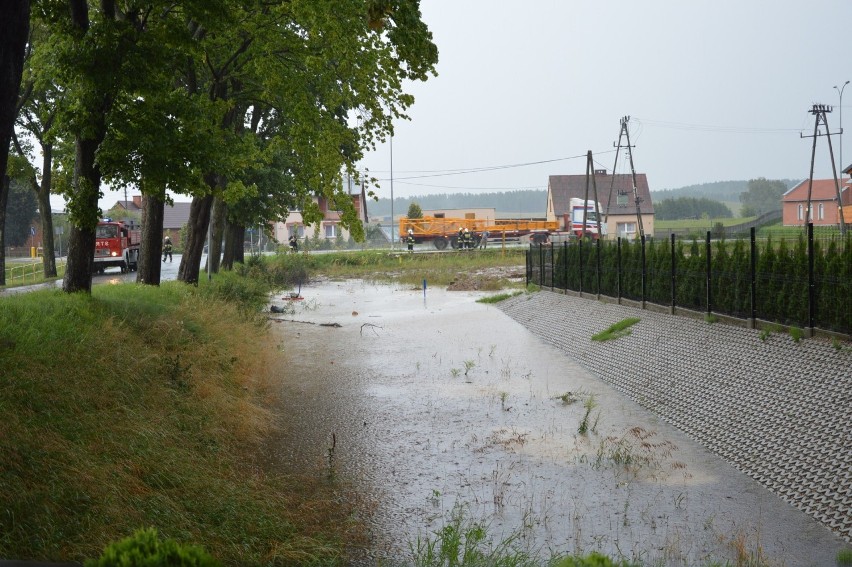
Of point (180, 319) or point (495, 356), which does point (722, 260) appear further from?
point (180, 319)

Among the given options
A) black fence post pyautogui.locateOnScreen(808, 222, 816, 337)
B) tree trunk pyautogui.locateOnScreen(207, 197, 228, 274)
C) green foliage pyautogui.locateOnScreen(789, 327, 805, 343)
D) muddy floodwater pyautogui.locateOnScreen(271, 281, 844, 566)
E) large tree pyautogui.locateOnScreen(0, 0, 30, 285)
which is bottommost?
muddy floodwater pyautogui.locateOnScreen(271, 281, 844, 566)

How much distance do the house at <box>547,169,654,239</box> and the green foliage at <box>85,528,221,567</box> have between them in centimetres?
9389

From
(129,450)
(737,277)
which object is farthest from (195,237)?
(129,450)

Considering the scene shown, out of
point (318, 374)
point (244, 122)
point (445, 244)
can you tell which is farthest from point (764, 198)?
point (318, 374)

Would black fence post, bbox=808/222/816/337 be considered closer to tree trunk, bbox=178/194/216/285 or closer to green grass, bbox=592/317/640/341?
green grass, bbox=592/317/640/341

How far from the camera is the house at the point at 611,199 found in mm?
98375

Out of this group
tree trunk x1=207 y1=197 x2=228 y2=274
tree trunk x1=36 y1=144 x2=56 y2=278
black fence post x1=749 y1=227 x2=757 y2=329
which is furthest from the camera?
tree trunk x1=36 y1=144 x2=56 y2=278

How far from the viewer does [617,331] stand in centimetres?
2247

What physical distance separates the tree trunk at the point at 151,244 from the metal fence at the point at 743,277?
39.7 feet

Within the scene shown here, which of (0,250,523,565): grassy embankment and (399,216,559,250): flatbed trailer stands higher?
(399,216,559,250): flatbed trailer

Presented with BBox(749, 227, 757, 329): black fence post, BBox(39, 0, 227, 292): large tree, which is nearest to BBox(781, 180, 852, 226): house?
BBox(749, 227, 757, 329): black fence post

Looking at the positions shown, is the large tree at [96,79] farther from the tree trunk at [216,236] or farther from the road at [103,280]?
the tree trunk at [216,236]

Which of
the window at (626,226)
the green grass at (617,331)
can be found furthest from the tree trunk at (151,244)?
the window at (626,226)

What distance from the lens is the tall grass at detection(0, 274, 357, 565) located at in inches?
293
